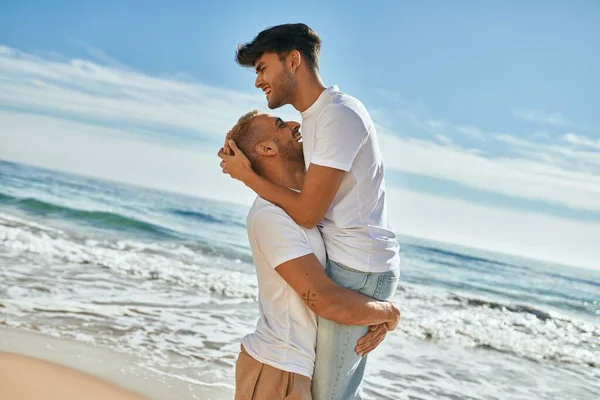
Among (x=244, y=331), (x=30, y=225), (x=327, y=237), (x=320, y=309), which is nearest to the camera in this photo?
(x=320, y=309)

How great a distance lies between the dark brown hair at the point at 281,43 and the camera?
8.41ft

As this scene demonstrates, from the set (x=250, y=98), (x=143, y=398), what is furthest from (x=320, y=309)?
(x=250, y=98)

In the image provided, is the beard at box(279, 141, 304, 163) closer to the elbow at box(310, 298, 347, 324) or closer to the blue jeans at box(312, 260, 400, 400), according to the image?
the blue jeans at box(312, 260, 400, 400)

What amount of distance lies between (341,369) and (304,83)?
1.01 metres

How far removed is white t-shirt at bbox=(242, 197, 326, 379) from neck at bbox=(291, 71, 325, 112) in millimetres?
381

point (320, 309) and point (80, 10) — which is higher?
point (80, 10)

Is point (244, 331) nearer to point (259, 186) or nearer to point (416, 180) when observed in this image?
point (259, 186)

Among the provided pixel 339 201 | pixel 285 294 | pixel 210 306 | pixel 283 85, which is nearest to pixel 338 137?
pixel 339 201

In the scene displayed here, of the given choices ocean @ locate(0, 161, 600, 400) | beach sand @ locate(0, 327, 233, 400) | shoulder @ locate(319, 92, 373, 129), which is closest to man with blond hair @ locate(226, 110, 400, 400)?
shoulder @ locate(319, 92, 373, 129)

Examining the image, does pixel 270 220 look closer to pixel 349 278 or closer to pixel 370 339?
pixel 349 278

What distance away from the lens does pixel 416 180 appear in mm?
24172

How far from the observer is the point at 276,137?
2.55 m

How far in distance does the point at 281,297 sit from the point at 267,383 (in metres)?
0.29

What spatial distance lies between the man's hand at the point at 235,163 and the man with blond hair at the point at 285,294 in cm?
4
